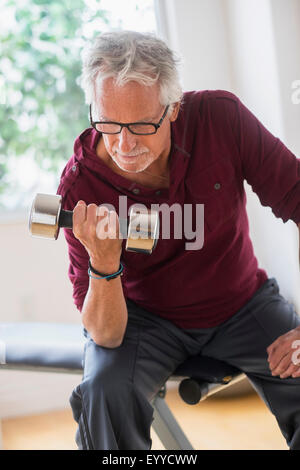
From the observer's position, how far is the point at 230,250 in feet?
5.86

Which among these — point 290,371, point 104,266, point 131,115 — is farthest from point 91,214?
Result: point 290,371

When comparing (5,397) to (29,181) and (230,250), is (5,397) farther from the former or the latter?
(230,250)

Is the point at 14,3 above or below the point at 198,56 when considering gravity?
above

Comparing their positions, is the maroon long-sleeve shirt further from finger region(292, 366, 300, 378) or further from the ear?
finger region(292, 366, 300, 378)

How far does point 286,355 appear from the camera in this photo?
1.57 meters

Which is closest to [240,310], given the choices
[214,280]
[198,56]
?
[214,280]

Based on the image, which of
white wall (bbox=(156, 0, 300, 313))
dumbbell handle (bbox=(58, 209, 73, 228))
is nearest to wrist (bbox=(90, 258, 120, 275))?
dumbbell handle (bbox=(58, 209, 73, 228))

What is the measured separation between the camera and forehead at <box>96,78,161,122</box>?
4.82 ft

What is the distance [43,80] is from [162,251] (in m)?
1.46

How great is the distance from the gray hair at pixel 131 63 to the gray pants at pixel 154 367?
0.67 m

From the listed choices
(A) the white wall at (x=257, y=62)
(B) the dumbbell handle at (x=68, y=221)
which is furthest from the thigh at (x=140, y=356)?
(A) the white wall at (x=257, y=62)

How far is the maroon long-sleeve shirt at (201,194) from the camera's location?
1.68 m

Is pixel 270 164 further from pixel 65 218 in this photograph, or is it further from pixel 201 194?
pixel 65 218
